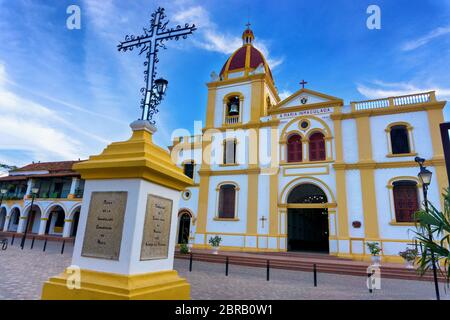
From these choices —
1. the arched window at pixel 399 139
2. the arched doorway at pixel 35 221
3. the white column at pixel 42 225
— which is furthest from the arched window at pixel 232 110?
the arched doorway at pixel 35 221

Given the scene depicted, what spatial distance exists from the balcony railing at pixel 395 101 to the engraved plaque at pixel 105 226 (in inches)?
707

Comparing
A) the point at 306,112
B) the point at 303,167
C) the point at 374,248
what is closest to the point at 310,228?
the point at 303,167

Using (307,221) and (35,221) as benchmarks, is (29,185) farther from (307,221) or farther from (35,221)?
(307,221)

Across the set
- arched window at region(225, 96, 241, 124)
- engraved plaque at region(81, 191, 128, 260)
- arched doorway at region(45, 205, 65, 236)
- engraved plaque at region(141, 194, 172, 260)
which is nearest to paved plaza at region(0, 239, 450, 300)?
engraved plaque at region(81, 191, 128, 260)

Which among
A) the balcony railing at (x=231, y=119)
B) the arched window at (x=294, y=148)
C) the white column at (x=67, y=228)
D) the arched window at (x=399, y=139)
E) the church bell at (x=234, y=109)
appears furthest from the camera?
the white column at (x=67, y=228)

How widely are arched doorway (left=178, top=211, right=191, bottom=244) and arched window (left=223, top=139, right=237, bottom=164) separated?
5091mm

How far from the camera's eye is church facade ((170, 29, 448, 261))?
16000mm

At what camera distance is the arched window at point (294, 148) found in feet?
62.5

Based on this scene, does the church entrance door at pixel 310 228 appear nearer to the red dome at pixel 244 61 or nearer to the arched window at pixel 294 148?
the arched window at pixel 294 148

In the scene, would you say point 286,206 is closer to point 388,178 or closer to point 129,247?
point 388,178

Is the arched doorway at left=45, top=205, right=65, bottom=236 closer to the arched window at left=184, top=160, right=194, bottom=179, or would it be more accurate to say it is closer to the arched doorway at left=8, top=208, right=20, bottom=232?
the arched doorway at left=8, top=208, right=20, bottom=232

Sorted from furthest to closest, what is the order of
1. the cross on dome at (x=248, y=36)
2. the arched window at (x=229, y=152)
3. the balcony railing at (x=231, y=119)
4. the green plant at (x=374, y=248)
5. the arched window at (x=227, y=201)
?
the cross on dome at (x=248, y=36), the balcony railing at (x=231, y=119), the arched window at (x=229, y=152), the arched window at (x=227, y=201), the green plant at (x=374, y=248)

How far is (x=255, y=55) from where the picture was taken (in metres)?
23.4

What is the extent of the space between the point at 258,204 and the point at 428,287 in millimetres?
10442
